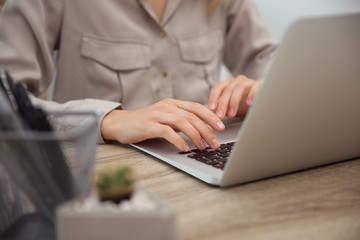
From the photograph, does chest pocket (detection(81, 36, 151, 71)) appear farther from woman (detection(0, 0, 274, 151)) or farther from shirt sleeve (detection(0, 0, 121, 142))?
shirt sleeve (detection(0, 0, 121, 142))

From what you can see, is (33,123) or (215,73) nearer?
(33,123)

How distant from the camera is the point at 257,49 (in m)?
→ 1.33

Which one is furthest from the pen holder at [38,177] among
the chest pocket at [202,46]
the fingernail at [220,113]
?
the chest pocket at [202,46]

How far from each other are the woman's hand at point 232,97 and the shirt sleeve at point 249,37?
0.44 meters

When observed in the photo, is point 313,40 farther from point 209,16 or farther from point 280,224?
point 209,16

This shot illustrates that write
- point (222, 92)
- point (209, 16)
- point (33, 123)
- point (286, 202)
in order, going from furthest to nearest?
point (209, 16) < point (222, 92) < point (286, 202) < point (33, 123)

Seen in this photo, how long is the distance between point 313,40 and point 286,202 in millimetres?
195

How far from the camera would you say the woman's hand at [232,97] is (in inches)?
31.7

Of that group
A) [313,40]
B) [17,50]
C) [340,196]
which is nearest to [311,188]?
[340,196]

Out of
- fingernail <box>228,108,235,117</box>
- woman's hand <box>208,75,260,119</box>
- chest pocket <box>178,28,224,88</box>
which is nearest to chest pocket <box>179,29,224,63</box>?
chest pocket <box>178,28,224,88</box>

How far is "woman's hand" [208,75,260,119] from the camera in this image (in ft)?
2.64

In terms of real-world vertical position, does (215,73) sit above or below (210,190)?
below

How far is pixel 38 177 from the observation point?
0.37m

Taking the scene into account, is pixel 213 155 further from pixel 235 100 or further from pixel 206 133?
pixel 235 100
